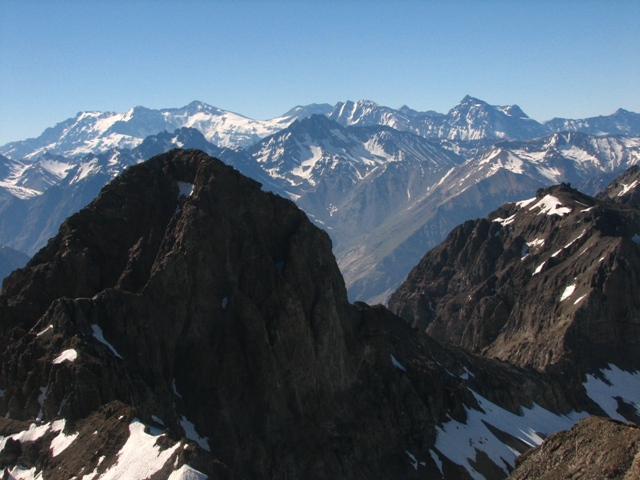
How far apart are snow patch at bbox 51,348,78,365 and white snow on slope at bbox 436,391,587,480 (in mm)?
51699

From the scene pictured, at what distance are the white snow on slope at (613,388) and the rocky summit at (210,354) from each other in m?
42.5

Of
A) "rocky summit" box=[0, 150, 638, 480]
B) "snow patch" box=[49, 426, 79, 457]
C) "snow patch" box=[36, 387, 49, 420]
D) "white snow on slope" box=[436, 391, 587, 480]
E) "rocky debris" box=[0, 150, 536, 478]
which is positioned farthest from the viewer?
"white snow on slope" box=[436, 391, 587, 480]

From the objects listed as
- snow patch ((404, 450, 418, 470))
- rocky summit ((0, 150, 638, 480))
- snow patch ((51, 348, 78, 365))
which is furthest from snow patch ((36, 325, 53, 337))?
snow patch ((404, 450, 418, 470))

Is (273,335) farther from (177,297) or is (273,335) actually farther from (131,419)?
(131,419)

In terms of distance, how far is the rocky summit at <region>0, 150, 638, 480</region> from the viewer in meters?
69.4

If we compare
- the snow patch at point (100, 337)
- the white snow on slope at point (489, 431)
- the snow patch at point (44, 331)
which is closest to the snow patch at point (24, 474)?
the snow patch at point (100, 337)

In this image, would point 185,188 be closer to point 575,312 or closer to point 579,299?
point 575,312

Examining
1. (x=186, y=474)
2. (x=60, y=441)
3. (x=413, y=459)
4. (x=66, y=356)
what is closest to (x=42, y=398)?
(x=66, y=356)

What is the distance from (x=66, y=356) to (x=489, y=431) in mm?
66643

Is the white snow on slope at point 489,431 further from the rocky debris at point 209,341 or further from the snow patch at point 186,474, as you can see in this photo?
the snow patch at point 186,474

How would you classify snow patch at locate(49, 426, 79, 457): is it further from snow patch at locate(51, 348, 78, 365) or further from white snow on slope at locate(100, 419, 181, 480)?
snow patch at locate(51, 348, 78, 365)

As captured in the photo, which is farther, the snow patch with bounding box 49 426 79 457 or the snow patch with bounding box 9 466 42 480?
the snow patch with bounding box 49 426 79 457

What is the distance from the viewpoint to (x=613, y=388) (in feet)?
507

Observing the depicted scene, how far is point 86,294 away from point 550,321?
125 meters
